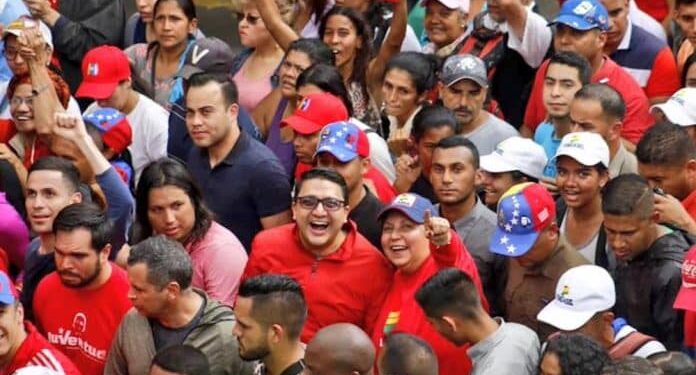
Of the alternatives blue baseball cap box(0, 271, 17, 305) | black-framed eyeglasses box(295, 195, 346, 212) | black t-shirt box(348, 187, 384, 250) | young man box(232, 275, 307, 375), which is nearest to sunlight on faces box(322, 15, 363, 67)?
black t-shirt box(348, 187, 384, 250)

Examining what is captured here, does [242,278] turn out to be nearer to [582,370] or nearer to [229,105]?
[229,105]

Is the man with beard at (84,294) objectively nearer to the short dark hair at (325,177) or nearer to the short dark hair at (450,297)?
the short dark hair at (325,177)

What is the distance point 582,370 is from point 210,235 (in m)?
2.27

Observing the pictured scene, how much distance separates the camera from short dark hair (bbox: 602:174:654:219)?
830 cm

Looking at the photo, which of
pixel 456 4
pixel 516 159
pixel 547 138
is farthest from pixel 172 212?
pixel 456 4

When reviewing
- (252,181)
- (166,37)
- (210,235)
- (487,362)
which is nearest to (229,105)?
(252,181)

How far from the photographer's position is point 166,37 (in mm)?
11344

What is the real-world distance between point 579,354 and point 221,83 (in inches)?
124

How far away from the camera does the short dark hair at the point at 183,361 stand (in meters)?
7.37

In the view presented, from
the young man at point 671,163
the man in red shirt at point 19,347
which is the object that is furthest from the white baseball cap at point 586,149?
the man in red shirt at point 19,347

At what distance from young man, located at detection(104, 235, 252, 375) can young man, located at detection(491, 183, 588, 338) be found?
4.38 feet

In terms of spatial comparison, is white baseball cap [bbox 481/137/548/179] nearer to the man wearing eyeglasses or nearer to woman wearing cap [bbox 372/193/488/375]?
woman wearing cap [bbox 372/193/488/375]

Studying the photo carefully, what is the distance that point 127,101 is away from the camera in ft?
35.0

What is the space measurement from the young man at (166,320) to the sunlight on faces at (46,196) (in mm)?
1055
